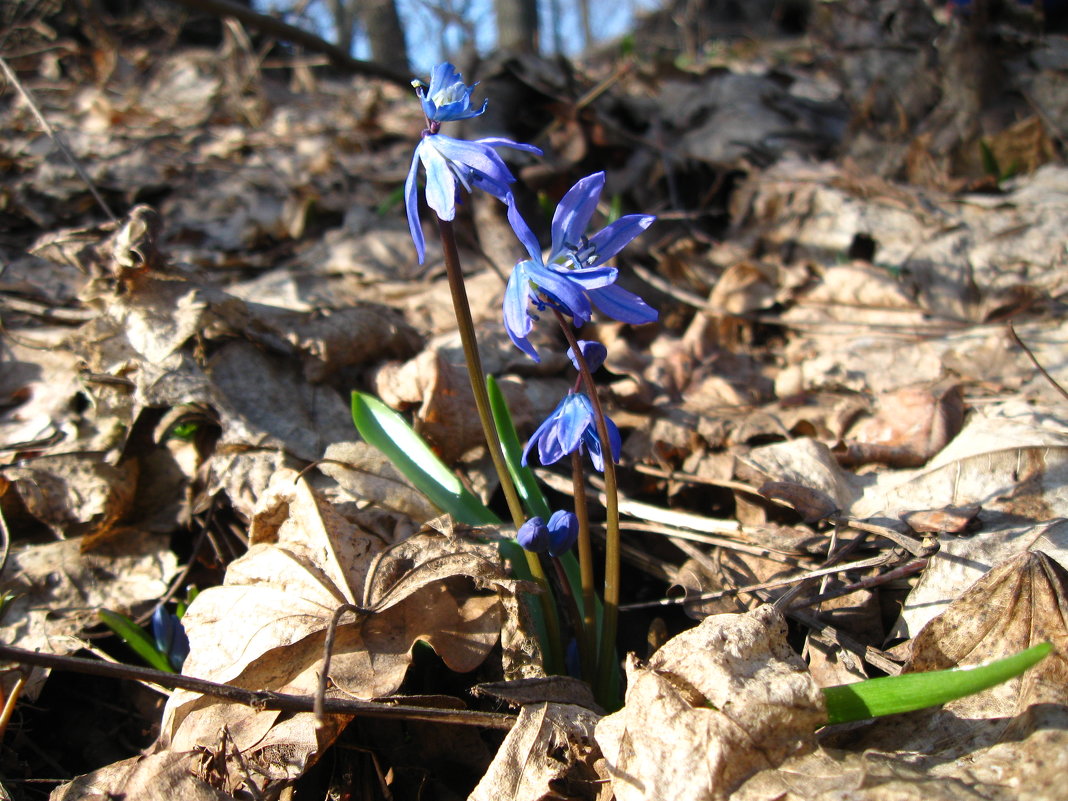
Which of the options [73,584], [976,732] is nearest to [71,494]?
[73,584]

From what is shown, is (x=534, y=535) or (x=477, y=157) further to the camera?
(x=534, y=535)

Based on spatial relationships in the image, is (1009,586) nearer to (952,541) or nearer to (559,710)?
(952,541)

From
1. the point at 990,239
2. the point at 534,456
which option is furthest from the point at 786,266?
the point at 534,456

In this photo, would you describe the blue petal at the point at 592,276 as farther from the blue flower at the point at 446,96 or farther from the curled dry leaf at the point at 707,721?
the curled dry leaf at the point at 707,721

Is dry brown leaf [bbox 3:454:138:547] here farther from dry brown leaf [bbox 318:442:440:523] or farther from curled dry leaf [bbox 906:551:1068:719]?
curled dry leaf [bbox 906:551:1068:719]

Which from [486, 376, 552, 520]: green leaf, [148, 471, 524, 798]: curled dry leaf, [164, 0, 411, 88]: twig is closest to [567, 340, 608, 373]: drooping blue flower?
Answer: [486, 376, 552, 520]: green leaf

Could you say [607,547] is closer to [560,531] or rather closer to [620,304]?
[560,531]
